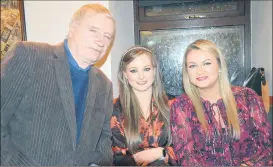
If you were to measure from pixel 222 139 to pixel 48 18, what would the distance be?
3.06ft

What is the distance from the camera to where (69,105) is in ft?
2.27

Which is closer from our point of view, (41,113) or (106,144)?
(41,113)

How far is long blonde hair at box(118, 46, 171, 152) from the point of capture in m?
1.16

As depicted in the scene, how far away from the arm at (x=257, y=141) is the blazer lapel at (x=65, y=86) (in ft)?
2.41

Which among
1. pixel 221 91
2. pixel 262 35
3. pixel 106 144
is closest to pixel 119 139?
pixel 106 144

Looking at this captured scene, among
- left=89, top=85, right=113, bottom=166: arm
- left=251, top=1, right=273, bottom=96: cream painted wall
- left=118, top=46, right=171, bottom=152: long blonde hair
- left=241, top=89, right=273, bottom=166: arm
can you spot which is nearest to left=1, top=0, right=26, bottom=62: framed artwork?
left=89, top=85, right=113, bottom=166: arm

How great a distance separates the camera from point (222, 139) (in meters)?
1.05

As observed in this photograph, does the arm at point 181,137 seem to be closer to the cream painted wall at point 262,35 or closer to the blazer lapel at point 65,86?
A: the blazer lapel at point 65,86

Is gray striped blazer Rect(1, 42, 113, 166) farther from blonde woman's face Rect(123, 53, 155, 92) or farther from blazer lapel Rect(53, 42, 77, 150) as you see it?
blonde woman's face Rect(123, 53, 155, 92)

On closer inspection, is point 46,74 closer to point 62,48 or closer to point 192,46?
point 62,48

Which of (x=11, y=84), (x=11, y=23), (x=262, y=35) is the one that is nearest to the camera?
(x=11, y=84)

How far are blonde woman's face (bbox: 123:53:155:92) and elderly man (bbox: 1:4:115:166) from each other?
364mm

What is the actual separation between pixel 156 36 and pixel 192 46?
823 mm

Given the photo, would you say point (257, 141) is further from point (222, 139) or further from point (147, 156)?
point (147, 156)
